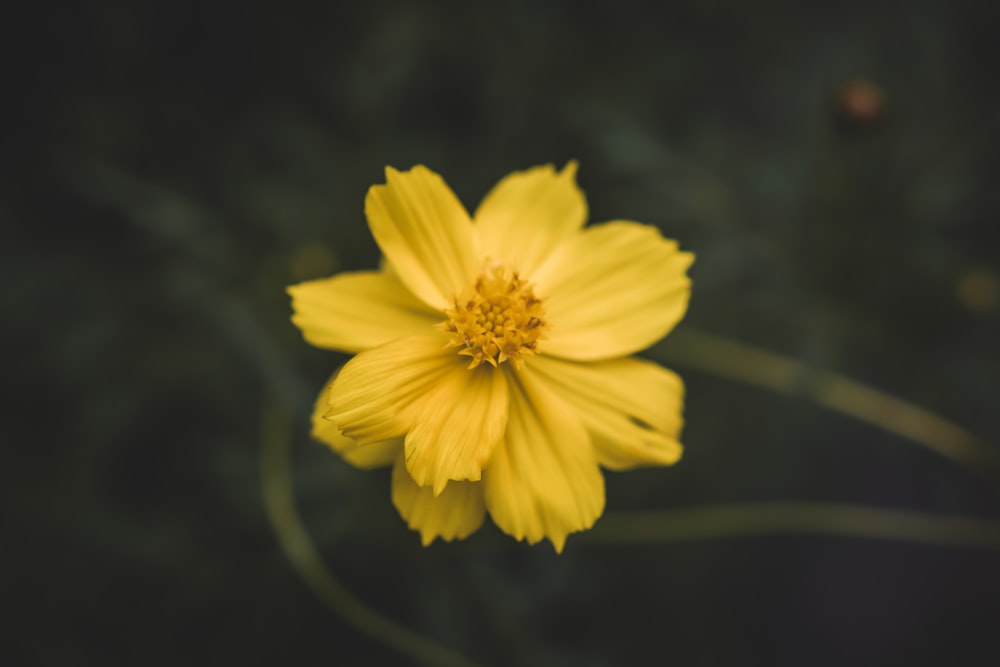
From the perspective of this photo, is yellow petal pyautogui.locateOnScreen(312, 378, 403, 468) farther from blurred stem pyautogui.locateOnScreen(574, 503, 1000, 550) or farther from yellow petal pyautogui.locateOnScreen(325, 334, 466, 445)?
blurred stem pyautogui.locateOnScreen(574, 503, 1000, 550)

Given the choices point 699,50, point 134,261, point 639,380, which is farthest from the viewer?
point 699,50

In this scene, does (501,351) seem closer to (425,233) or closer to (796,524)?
(425,233)

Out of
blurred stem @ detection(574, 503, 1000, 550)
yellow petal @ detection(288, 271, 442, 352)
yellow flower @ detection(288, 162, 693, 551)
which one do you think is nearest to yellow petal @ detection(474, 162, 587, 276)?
yellow flower @ detection(288, 162, 693, 551)

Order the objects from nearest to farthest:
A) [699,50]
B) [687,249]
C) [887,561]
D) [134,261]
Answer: [134,261] → [687,249] → [699,50] → [887,561]

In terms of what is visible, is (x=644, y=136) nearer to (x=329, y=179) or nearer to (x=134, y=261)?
(x=329, y=179)

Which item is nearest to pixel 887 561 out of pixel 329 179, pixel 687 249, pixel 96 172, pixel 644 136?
pixel 687 249

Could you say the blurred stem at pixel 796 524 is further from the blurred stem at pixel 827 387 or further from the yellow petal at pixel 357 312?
the yellow petal at pixel 357 312

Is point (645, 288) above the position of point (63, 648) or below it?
above
